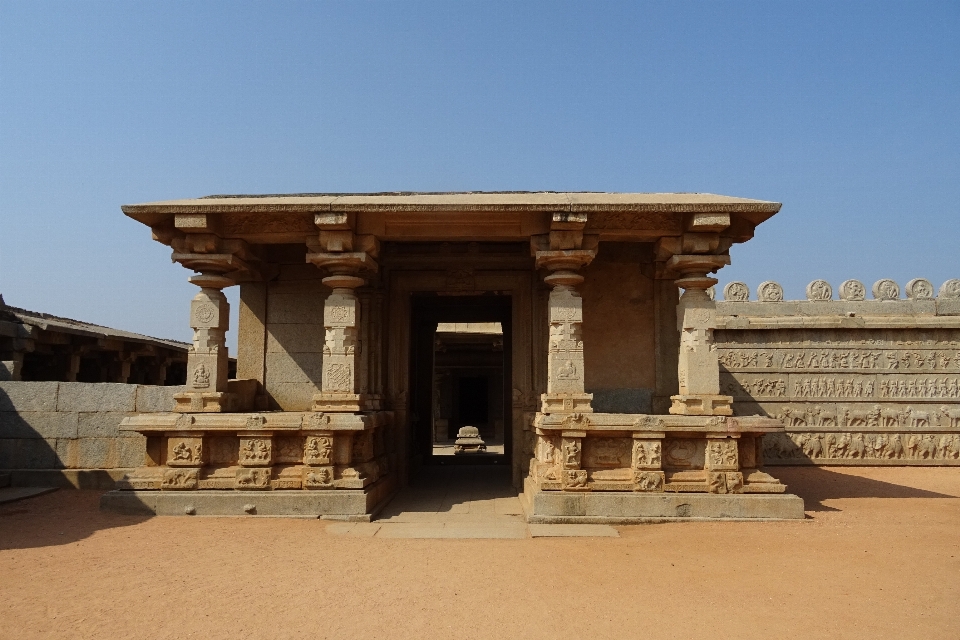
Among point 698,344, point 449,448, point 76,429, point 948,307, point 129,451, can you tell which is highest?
point 948,307

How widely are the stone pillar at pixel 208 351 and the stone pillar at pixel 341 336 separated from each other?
1199 mm

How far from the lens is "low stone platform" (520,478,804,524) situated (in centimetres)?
675

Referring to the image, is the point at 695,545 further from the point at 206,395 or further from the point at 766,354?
the point at 766,354

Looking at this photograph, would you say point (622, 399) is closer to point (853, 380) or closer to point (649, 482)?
point (649, 482)

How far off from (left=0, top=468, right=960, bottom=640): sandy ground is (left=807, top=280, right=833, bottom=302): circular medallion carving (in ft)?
19.5

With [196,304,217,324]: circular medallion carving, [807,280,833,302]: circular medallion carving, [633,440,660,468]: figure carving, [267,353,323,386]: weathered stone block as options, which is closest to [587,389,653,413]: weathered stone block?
[633,440,660,468]: figure carving

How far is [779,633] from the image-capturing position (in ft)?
12.5

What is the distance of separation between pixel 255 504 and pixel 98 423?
137 inches

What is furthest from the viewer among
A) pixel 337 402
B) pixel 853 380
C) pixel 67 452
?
pixel 853 380

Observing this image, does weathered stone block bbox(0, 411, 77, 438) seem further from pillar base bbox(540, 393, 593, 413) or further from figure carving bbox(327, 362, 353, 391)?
pillar base bbox(540, 393, 593, 413)

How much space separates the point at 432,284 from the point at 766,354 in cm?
678

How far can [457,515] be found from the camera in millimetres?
7383

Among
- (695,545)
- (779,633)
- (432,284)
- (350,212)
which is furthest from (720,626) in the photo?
(432,284)

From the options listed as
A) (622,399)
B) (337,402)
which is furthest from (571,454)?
(337,402)
